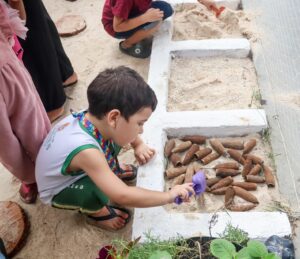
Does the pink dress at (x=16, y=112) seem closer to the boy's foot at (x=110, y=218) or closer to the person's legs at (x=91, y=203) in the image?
the person's legs at (x=91, y=203)

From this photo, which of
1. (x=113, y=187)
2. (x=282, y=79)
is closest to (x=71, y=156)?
(x=113, y=187)

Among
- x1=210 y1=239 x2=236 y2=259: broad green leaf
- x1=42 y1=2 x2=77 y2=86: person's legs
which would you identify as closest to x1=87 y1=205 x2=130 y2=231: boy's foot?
x1=210 y1=239 x2=236 y2=259: broad green leaf

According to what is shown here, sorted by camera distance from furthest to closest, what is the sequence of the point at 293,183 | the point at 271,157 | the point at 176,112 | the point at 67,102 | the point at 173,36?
the point at 173,36
the point at 67,102
the point at 176,112
the point at 271,157
the point at 293,183

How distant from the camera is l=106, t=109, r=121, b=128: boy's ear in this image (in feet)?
5.28

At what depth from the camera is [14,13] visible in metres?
1.71

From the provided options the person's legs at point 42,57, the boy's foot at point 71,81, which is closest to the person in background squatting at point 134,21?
the boy's foot at point 71,81

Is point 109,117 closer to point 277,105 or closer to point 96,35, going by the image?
point 277,105

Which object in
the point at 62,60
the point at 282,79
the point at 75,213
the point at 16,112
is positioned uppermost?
the point at 16,112

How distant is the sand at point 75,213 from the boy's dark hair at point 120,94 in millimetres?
737

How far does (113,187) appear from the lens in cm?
164

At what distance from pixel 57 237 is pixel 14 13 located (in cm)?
117

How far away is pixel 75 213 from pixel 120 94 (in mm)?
888

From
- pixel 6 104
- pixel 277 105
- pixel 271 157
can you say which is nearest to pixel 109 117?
pixel 6 104

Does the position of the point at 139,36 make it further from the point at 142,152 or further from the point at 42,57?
the point at 142,152
